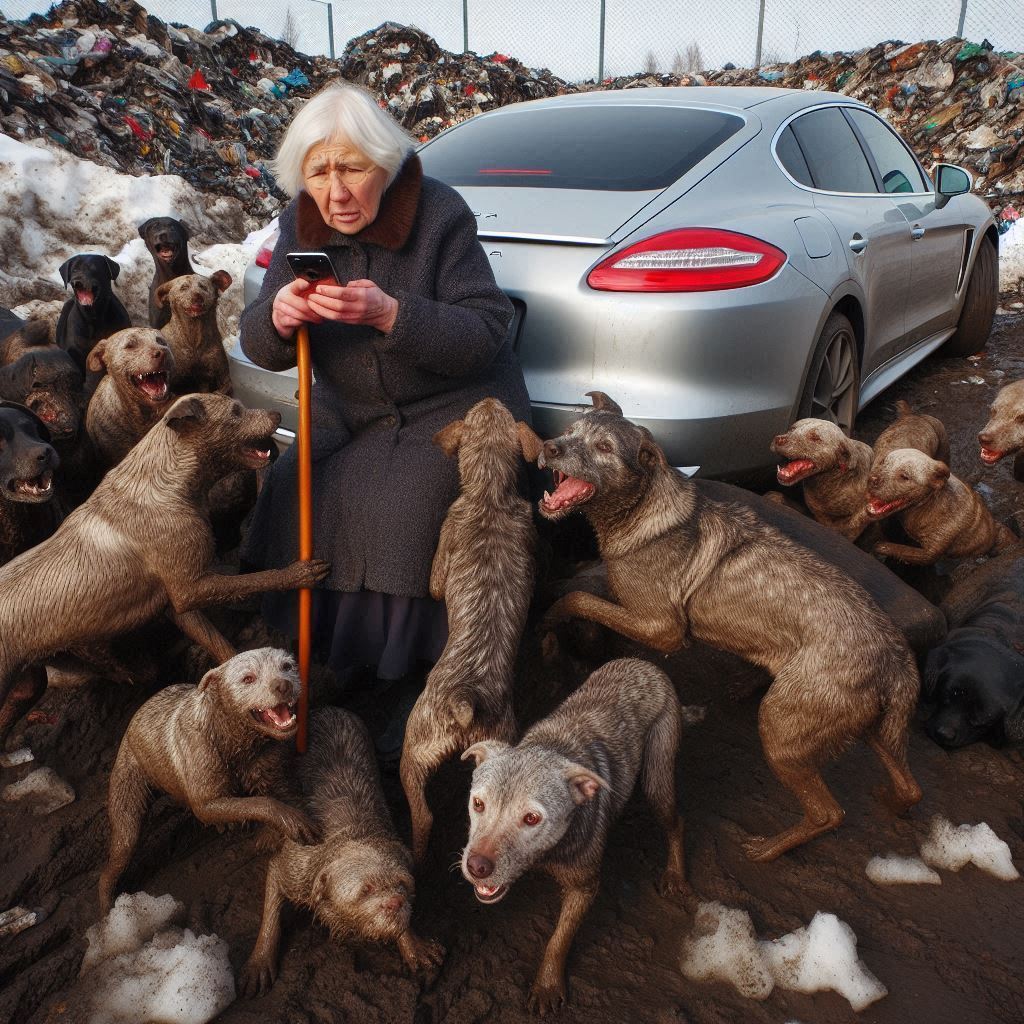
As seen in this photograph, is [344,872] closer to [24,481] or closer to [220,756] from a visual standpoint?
[220,756]

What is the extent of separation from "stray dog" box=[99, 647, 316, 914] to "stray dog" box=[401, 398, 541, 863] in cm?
52

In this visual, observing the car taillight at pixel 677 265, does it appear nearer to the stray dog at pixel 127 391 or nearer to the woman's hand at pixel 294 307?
the woman's hand at pixel 294 307

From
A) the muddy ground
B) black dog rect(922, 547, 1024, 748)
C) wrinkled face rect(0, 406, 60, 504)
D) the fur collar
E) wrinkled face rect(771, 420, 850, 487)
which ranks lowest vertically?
the muddy ground

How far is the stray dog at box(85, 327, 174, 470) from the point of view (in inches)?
218

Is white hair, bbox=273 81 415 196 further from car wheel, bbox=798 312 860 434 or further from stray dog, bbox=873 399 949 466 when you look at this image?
stray dog, bbox=873 399 949 466

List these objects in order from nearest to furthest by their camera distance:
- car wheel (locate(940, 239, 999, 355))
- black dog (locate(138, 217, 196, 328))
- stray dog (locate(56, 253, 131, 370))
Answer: stray dog (locate(56, 253, 131, 370)) → black dog (locate(138, 217, 196, 328)) → car wheel (locate(940, 239, 999, 355))

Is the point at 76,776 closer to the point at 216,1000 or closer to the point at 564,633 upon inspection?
the point at 216,1000

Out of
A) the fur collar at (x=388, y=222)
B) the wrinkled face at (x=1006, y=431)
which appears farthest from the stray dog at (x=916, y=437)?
the fur collar at (x=388, y=222)

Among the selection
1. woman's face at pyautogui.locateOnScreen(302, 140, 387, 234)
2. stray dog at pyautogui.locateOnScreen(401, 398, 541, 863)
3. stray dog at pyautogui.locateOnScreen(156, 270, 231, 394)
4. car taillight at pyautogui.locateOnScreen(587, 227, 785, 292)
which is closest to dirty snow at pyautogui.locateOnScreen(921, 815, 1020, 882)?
stray dog at pyautogui.locateOnScreen(401, 398, 541, 863)

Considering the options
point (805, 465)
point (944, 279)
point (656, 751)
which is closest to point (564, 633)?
point (656, 751)

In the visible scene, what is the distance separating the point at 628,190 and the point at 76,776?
4.02 m

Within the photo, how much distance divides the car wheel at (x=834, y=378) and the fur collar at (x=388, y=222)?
260 cm

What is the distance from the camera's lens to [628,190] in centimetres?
508

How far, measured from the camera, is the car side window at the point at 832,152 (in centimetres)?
623
